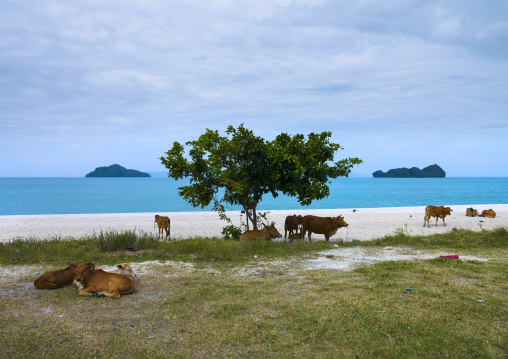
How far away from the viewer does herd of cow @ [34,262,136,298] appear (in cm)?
704

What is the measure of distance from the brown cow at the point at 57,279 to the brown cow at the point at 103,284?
1.03 feet

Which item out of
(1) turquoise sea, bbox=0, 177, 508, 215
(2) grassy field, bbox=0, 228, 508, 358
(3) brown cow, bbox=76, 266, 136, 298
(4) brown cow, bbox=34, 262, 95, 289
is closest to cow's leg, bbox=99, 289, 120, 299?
(3) brown cow, bbox=76, 266, 136, 298

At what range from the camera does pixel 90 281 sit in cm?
724

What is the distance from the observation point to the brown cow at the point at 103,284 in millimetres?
6988

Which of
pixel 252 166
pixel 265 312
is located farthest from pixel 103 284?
pixel 252 166

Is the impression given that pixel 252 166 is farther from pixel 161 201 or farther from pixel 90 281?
pixel 161 201

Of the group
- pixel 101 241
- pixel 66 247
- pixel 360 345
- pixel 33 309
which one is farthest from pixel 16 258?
pixel 360 345

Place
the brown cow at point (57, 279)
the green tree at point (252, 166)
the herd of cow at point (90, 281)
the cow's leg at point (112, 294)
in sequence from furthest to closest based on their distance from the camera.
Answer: the green tree at point (252, 166) < the brown cow at point (57, 279) < the herd of cow at point (90, 281) < the cow's leg at point (112, 294)

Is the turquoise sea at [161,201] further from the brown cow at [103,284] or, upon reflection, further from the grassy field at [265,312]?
the brown cow at [103,284]

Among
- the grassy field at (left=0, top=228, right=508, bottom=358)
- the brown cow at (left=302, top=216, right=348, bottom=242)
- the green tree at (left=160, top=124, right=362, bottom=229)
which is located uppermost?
the green tree at (left=160, top=124, right=362, bottom=229)

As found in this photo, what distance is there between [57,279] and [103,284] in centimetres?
106

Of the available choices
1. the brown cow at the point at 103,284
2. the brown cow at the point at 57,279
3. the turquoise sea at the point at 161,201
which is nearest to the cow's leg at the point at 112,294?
the brown cow at the point at 103,284

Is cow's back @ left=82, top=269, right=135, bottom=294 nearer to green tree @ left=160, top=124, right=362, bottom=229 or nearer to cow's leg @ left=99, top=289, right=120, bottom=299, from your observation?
cow's leg @ left=99, top=289, right=120, bottom=299

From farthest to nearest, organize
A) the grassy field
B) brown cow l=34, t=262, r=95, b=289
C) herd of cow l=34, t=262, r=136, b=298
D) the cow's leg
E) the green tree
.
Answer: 1. the green tree
2. brown cow l=34, t=262, r=95, b=289
3. herd of cow l=34, t=262, r=136, b=298
4. the cow's leg
5. the grassy field
